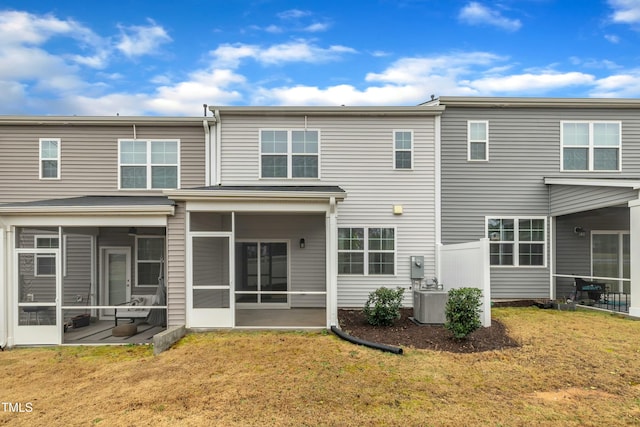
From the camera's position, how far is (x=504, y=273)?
39.0 feet

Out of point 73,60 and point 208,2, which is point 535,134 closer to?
point 208,2

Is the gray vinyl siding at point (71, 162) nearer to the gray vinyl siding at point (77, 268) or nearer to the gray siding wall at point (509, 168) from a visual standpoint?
the gray vinyl siding at point (77, 268)

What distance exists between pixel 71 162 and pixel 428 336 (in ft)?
35.4

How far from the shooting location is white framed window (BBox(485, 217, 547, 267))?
12.0 metres

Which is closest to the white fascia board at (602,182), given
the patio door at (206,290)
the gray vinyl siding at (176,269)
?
the patio door at (206,290)

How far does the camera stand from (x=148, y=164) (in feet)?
37.7

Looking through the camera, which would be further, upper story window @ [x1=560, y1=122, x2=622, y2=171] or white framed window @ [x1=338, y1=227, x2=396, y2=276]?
upper story window @ [x1=560, y1=122, x2=622, y2=171]

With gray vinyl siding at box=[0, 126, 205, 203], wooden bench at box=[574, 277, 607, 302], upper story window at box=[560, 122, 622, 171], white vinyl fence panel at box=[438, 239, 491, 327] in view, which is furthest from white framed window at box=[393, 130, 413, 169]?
wooden bench at box=[574, 277, 607, 302]

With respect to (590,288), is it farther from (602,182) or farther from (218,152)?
(218,152)

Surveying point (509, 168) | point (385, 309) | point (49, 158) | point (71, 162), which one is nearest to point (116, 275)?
point (71, 162)

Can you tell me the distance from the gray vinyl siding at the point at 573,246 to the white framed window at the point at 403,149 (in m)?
5.12

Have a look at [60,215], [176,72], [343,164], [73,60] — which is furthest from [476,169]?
[73,60]

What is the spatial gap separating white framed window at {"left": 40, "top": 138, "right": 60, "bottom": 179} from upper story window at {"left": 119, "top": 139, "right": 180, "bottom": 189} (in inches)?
72.8

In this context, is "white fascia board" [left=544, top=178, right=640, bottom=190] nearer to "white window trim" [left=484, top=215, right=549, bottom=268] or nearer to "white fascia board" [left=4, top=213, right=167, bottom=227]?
"white window trim" [left=484, top=215, right=549, bottom=268]
